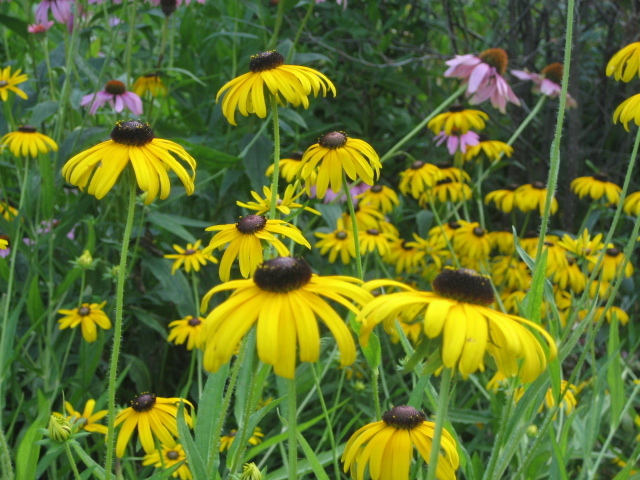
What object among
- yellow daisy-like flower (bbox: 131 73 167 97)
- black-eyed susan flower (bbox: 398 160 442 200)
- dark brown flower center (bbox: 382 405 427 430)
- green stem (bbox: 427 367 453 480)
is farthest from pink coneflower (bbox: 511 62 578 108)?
green stem (bbox: 427 367 453 480)

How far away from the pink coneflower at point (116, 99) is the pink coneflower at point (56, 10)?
0.33m

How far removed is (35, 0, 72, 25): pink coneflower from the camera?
2.56 meters

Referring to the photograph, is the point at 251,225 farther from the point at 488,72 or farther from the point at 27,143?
the point at 488,72

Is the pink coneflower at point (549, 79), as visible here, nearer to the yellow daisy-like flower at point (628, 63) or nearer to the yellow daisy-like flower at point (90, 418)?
the yellow daisy-like flower at point (628, 63)

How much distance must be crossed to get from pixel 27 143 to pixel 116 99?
18.1 inches

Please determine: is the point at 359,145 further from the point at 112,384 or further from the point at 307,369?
the point at 307,369

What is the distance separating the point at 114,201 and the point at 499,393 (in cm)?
143

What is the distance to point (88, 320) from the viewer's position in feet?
6.44

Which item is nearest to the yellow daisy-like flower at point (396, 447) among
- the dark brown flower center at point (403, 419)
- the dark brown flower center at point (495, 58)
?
the dark brown flower center at point (403, 419)

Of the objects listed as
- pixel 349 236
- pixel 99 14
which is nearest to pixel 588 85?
pixel 349 236

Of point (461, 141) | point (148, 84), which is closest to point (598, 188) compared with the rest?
point (461, 141)

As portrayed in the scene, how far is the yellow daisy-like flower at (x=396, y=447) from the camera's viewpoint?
1.02m

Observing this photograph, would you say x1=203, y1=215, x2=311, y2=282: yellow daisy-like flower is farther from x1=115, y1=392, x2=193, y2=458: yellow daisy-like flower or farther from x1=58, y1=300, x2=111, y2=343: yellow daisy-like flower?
x1=58, y1=300, x2=111, y2=343: yellow daisy-like flower

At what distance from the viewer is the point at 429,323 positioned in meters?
0.75
